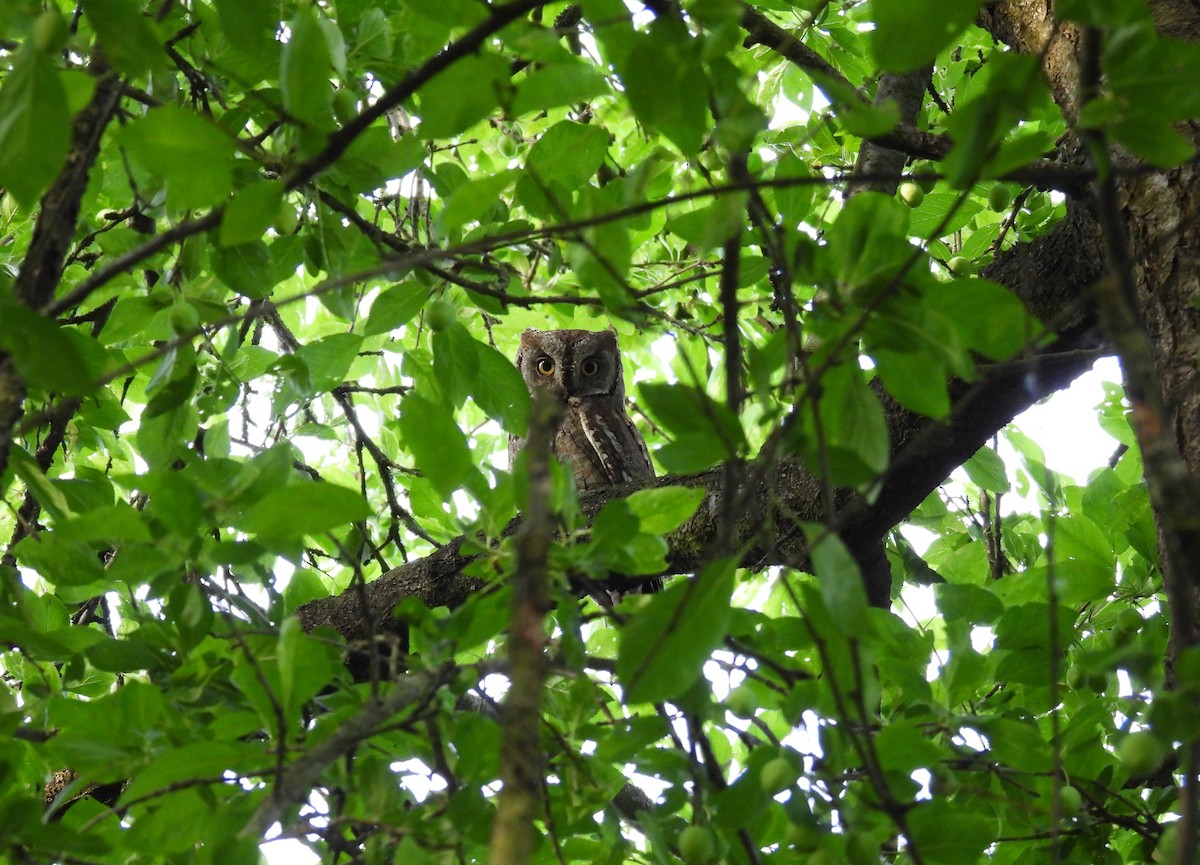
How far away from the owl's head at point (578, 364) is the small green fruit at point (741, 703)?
15.4 feet

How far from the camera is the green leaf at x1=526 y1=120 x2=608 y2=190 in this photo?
147 cm

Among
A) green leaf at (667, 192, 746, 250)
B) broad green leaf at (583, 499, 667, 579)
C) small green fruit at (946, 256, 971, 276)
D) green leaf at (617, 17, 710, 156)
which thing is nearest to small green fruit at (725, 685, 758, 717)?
broad green leaf at (583, 499, 667, 579)

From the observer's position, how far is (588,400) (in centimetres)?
599

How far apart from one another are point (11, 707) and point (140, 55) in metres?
0.95

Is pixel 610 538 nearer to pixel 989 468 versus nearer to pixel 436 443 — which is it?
pixel 436 443

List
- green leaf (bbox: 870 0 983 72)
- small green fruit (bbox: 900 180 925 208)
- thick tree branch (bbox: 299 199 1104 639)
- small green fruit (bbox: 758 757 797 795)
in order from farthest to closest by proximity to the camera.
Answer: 1. small green fruit (bbox: 900 180 925 208)
2. thick tree branch (bbox: 299 199 1104 639)
3. small green fruit (bbox: 758 757 797 795)
4. green leaf (bbox: 870 0 983 72)

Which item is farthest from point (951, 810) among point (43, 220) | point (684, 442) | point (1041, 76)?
point (43, 220)

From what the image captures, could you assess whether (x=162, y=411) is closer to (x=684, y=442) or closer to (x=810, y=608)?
(x=684, y=442)

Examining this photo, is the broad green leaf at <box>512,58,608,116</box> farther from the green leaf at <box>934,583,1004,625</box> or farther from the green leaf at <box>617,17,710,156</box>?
the green leaf at <box>934,583,1004,625</box>

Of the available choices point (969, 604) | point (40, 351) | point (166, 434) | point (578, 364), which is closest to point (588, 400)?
point (578, 364)

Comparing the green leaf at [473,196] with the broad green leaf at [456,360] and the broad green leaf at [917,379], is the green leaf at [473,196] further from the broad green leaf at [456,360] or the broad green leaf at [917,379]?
the broad green leaf at [456,360]

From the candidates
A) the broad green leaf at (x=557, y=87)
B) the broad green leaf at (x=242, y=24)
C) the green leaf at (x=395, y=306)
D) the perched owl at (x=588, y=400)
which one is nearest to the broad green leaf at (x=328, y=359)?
the green leaf at (x=395, y=306)

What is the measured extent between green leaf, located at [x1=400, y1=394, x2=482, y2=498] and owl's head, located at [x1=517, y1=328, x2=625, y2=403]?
15.6 feet

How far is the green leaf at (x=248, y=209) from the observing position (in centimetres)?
107
